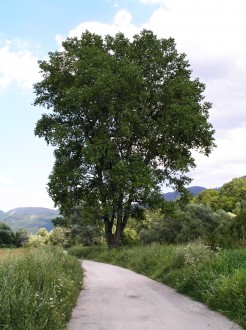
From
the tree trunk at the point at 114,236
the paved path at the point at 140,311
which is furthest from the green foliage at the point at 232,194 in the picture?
the paved path at the point at 140,311

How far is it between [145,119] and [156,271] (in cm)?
1877

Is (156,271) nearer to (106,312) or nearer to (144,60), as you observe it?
(106,312)

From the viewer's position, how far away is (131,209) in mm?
35188

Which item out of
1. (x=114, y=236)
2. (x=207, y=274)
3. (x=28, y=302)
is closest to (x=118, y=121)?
(x=114, y=236)

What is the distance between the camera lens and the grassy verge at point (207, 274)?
10.3m

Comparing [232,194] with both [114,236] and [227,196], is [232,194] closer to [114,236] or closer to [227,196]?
[227,196]

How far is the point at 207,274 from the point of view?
41.5 ft

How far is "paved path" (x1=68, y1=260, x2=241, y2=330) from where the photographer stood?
29.9 feet

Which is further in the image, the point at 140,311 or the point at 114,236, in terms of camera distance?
the point at 114,236

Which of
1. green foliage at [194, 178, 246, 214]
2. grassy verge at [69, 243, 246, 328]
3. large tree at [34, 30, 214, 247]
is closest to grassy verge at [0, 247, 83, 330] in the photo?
grassy verge at [69, 243, 246, 328]

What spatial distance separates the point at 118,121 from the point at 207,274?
21.7 metres

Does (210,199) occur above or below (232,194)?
below

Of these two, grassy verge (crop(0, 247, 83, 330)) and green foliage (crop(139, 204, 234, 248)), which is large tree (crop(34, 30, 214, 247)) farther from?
grassy verge (crop(0, 247, 83, 330))

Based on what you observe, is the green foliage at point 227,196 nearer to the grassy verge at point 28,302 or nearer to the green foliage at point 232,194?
the green foliage at point 232,194
